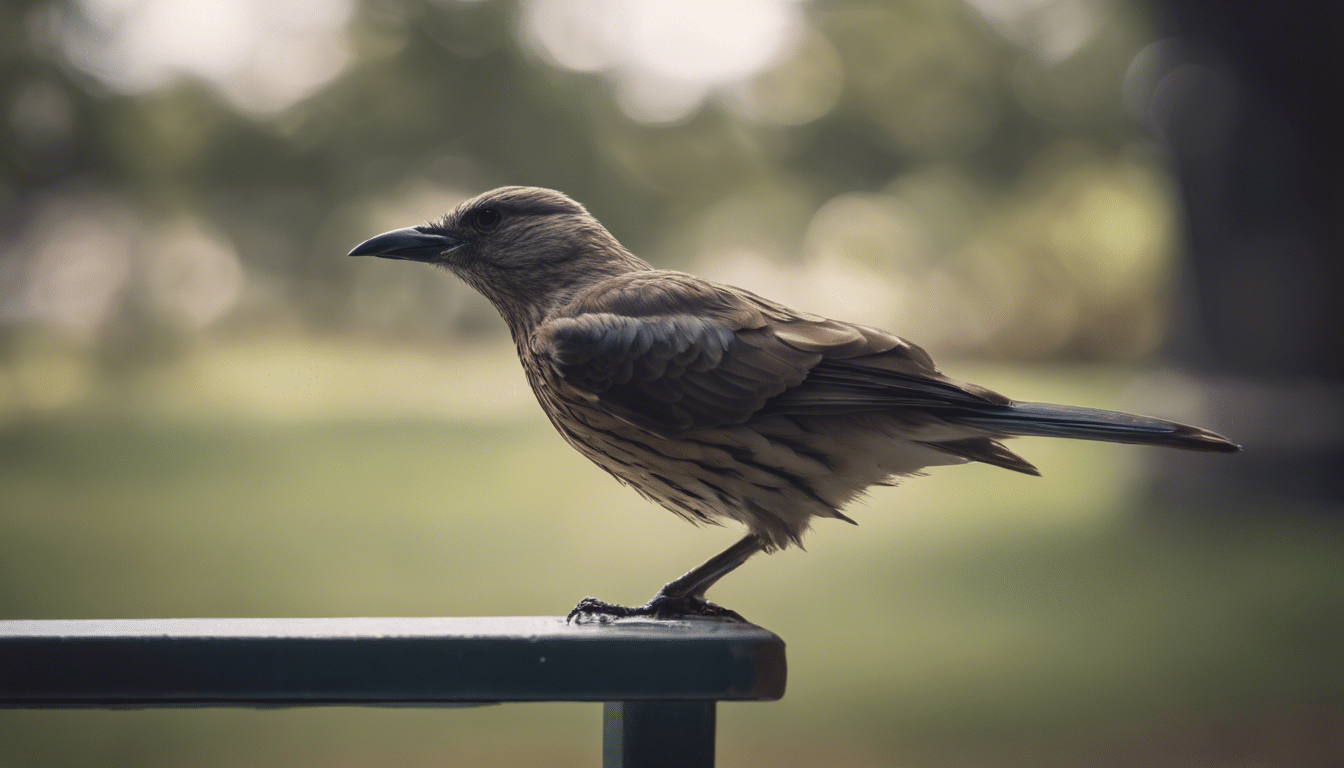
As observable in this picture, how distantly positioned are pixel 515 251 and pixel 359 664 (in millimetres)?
1510

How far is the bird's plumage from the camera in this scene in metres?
2.53

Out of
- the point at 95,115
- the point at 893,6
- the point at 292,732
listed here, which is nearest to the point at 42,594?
the point at 292,732

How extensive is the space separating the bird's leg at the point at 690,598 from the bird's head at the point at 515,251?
88 centimetres

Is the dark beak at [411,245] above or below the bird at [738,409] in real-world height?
above

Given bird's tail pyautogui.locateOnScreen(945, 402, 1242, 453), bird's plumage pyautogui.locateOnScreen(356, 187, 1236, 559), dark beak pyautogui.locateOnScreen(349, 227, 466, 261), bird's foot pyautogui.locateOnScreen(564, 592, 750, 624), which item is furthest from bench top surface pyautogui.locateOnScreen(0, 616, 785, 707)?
dark beak pyautogui.locateOnScreen(349, 227, 466, 261)

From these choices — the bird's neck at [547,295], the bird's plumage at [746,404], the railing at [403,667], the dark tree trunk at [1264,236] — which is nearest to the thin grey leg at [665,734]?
the railing at [403,667]

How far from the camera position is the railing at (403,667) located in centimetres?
166

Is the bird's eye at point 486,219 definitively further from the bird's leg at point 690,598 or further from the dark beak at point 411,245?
the bird's leg at point 690,598

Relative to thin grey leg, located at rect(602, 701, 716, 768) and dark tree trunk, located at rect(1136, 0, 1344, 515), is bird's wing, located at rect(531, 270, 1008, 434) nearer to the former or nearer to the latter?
thin grey leg, located at rect(602, 701, 716, 768)

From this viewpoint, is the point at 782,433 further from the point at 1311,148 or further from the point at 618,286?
the point at 1311,148

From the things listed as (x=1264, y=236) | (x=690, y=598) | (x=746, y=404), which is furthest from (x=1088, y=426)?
(x=1264, y=236)

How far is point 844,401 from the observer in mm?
2564

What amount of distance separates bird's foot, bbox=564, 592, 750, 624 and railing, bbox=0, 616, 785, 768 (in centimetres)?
58

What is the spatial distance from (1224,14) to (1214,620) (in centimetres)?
511
